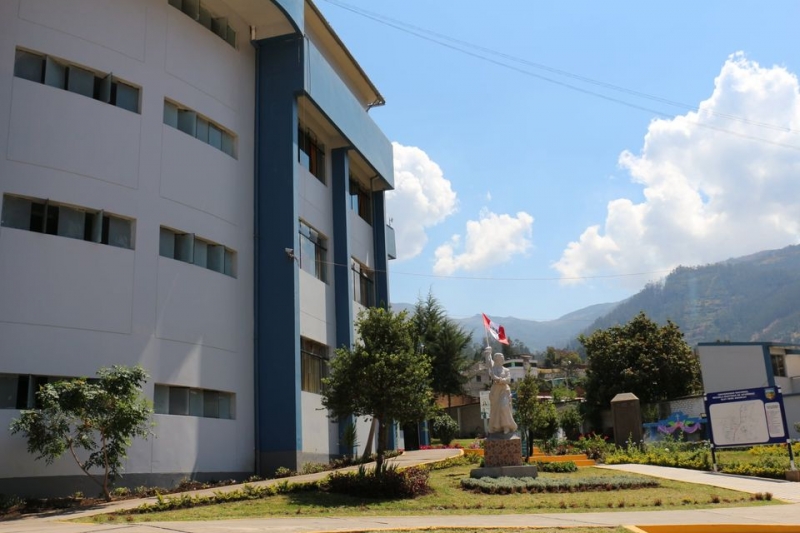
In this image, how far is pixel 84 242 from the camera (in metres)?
18.6

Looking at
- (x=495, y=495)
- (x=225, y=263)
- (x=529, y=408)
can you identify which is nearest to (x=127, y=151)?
(x=225, y=263)

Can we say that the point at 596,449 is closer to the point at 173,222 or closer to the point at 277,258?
the point at 277,258

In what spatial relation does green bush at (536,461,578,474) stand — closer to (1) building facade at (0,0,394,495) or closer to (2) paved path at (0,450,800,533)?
(1) building facade at (0,0,394,495)

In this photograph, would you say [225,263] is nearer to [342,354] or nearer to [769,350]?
[342,354]

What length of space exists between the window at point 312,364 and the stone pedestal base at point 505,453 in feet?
23.8

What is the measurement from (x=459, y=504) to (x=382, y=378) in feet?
12.3

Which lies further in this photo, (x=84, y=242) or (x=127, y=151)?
(x=127, y=151)

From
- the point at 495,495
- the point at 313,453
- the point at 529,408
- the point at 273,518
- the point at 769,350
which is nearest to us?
the point at 273,518

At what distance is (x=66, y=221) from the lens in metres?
18.6

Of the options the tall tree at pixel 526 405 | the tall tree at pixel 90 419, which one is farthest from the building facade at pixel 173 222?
the tall tree at pixel 526 405

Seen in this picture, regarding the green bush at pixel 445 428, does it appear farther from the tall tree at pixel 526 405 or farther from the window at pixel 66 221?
the window at pixel 66 221

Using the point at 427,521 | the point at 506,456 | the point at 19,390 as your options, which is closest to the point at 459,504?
the point at 427,521

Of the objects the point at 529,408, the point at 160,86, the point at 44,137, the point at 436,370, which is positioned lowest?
the point at 529,408

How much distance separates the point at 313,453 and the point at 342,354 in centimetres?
739
